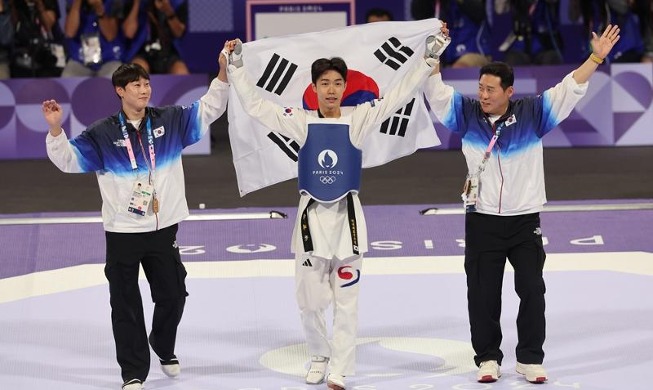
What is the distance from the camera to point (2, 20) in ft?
49.4

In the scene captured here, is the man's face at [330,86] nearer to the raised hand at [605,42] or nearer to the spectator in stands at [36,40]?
the raised hand at [605,42]

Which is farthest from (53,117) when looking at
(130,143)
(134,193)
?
(134,193)

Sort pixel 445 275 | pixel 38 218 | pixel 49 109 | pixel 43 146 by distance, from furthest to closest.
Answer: pixel 43 146 → pixel 38 218 → pixel 445 275 → pixel 49 109

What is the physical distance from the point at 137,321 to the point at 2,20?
8801 mm

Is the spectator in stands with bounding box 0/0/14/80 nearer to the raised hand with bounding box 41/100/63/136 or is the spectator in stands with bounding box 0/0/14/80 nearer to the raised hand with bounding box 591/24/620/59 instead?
the raised hand with bounding box 41/100/63/136

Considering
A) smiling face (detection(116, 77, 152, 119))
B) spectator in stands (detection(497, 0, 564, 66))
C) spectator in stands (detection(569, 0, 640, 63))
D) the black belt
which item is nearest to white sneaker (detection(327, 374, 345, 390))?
the black belt

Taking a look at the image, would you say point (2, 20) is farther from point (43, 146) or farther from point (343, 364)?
point (343, 364)

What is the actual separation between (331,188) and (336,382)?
3.26 ft

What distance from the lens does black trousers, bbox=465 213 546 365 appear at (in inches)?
280

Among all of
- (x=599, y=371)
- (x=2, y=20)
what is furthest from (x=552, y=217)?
(x=2, y=20)

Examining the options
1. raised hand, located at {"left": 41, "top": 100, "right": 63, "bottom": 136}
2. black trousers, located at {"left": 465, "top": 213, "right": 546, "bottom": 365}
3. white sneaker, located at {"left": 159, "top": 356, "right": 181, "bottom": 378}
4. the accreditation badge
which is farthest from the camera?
white sneaker, located at {"left": 159, "top": 356, "right": 181, "bottom": 378}

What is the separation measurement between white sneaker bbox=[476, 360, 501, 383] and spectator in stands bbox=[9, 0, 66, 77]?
9001 millimetres

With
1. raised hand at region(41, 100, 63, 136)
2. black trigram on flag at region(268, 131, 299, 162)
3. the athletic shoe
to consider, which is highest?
raised hand at region(41, 100, 63, 136)

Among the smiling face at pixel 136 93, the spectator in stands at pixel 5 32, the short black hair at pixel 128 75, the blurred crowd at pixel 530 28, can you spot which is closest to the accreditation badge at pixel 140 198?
the smiling face at pixel 136 93
